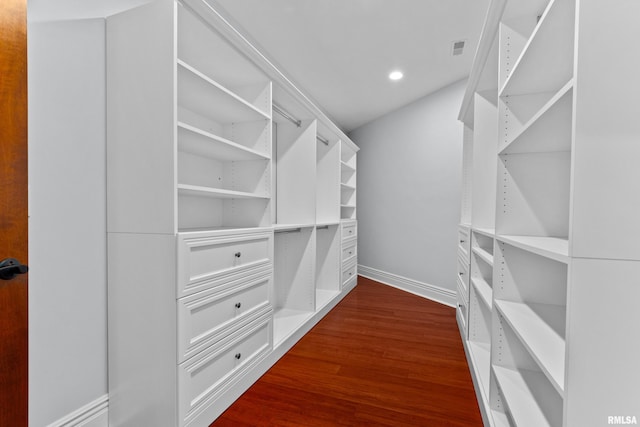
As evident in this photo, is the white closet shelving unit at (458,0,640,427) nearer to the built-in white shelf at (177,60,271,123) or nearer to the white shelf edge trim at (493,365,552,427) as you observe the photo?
the white shelf edge trim at (493,365,552,427)

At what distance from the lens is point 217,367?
1.61 metres

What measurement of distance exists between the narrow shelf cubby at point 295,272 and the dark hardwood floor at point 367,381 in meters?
0.27

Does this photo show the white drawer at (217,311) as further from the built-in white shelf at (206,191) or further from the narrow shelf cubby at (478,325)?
the narrow shelf cubby at (478,325)

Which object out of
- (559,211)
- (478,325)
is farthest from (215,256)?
(478,325)

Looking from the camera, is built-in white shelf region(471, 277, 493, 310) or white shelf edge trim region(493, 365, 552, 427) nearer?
white shelf edge trim region(493, 365, 552, 427)

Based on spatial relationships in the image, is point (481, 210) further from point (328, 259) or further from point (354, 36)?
point (328, 259)

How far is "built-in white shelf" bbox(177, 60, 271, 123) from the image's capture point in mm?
1506

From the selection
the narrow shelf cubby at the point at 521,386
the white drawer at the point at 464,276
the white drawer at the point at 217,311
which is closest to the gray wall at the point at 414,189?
the white drawer at the point at 464,276

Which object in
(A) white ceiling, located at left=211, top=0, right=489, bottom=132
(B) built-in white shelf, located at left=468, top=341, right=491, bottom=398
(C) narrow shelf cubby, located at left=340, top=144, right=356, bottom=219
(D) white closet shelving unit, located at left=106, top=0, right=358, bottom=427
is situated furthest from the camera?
(C) narrow shelf cubby, located at left=340, top=144, right=356, bottom=219

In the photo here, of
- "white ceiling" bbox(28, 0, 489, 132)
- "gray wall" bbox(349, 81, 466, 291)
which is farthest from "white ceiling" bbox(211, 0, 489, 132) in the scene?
"gray wall" bbox(349, 81, 466, 291)

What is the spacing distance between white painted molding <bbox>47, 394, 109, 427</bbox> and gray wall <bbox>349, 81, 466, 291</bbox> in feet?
11.2

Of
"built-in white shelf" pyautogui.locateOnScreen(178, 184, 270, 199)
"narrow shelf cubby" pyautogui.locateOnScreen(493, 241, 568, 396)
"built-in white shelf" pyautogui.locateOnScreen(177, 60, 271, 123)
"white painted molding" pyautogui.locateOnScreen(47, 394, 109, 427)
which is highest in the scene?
"built-in white shelf" pyautogui.locateOnScreen(177, 60, 271, 123)

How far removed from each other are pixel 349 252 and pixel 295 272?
1.27 m

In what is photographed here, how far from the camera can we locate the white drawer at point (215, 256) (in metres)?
1.40
